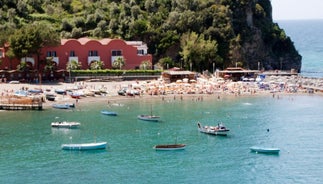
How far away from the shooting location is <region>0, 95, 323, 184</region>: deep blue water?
63188mm

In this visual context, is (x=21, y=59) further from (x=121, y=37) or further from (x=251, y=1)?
(x=251, y=1)

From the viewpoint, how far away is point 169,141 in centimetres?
7656

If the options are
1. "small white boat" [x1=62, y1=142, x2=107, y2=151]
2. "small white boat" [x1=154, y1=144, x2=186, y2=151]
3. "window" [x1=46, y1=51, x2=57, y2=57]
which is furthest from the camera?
"window" [x1=46, y1=51, x2=57, y2=57]

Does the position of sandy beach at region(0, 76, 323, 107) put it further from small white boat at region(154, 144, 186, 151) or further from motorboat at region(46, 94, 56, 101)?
Answer: small white boat at region(154, 144, 186, 151)

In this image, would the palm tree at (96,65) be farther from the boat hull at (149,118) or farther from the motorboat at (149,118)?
the boat hull at (149,118)

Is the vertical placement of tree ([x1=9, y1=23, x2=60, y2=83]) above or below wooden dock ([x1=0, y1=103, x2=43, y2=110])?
above

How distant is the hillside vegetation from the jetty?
92.1 ft

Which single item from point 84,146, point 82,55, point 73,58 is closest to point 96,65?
point 82,55

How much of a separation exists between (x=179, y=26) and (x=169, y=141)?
5855 centimetres

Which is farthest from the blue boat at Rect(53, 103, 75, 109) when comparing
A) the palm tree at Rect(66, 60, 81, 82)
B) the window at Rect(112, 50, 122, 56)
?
the window at Rect(112, 50, 122, 56)

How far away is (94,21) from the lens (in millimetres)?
134625

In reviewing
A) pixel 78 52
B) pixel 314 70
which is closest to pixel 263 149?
pixel 78 52

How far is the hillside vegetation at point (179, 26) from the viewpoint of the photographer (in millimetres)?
129000

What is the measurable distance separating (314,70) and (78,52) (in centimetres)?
6776
